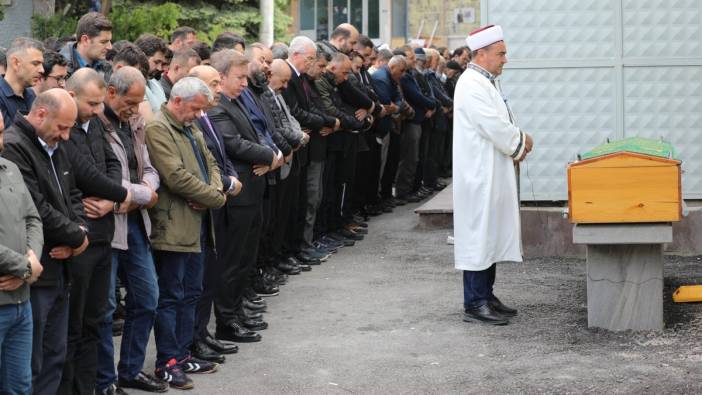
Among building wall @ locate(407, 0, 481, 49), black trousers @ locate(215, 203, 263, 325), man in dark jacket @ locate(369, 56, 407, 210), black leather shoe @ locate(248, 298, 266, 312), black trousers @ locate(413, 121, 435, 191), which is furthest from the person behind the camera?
building wall @ locate(407, 0, 481, 49)

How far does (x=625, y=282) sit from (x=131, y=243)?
12.1ft

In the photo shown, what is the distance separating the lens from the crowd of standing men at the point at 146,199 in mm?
5969

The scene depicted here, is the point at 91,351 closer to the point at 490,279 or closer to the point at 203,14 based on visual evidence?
the point at 490,279

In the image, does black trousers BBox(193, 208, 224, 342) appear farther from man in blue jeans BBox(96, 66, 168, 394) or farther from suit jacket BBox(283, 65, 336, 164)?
suit jacket BBox(283, 65, 336, 164)

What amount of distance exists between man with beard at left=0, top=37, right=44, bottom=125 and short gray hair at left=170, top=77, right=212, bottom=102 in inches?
43.6

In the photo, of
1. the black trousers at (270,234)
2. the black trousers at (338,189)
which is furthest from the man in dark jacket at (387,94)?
the black trousers at (270,234)

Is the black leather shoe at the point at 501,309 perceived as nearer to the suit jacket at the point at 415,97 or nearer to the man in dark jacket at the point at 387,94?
the man in dark jacket at the point at 387,94

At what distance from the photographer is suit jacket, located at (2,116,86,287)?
5898mm

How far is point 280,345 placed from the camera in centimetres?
873

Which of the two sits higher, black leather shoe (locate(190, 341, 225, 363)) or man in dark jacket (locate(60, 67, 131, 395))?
man in dark jacket (locate(60, 67, 131, 395))

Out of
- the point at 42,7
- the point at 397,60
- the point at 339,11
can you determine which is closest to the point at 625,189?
the point at 397,60

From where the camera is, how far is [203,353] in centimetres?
820

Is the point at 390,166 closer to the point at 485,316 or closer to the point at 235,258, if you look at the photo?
the point at 485,316

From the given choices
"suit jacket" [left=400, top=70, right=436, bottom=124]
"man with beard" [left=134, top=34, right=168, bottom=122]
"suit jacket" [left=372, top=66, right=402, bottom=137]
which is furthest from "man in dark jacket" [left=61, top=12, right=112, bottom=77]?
"suit jacket" [left=400, top=70, right=436, bottom=124]
